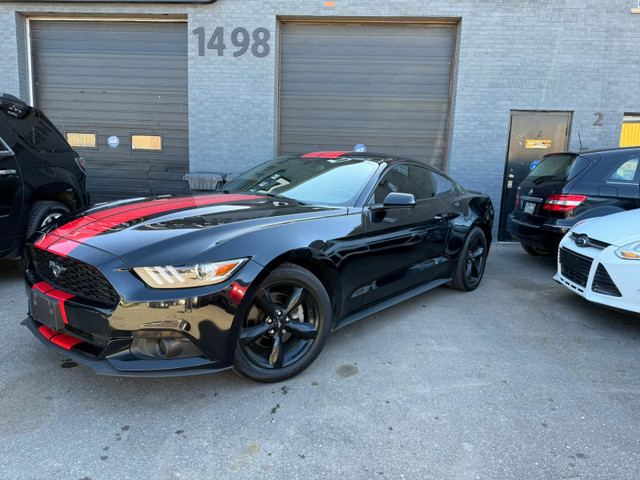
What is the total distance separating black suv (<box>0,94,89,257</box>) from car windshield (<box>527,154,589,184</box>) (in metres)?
5.87

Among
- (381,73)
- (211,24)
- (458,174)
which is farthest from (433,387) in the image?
(211,24)

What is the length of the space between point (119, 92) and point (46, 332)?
6.83 meters

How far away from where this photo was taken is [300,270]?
8.97 feet


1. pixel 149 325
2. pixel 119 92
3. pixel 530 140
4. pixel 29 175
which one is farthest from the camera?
pixel 119 92

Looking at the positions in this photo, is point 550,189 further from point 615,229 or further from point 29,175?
point 29,175

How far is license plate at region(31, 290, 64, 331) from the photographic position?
240 centimetres

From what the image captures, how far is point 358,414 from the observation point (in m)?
2.46

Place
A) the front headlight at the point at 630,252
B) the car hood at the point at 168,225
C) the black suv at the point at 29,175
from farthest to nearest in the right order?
the black suv at the point at 29,175
the front headlight at the point at 630,252
the car hood at the point at 168,225

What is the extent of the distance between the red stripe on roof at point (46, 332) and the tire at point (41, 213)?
2.20 metres

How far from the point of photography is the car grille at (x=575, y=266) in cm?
396

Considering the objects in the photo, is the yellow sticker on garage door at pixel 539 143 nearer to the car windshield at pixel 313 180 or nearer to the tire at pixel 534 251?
the tire at pixel 534 251

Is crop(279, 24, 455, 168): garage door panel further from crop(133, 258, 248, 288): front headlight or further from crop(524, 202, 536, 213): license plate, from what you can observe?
crop(133, 258, 248, 288): front headlight

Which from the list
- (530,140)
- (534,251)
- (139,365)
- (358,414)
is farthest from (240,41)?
(358,414)

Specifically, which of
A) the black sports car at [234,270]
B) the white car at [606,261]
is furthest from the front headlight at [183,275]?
the white car at [606,261]
